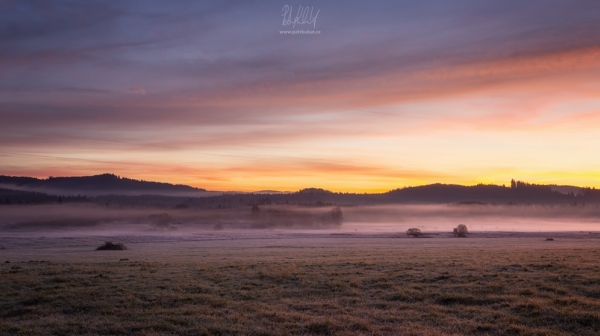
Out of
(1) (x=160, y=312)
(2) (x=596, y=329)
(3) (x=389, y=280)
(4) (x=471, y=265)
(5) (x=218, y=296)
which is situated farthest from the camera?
(4) (x=471, y=265)

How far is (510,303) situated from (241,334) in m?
10.4

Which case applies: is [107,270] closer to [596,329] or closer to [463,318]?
[463,318]

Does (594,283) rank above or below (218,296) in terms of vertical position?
above

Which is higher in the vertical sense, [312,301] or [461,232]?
[312,301]

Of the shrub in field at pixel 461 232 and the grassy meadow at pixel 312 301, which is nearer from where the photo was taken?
the grassy meadow at pixel 312 301

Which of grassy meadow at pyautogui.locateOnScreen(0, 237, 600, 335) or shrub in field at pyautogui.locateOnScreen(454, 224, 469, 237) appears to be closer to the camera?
grassy meadow at pyautogui.locateOnScreen(0, 237, 600, 335)

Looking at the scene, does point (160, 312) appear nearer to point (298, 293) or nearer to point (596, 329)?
point (298, 293)

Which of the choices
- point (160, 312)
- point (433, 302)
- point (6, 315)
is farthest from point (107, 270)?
point (433, 302)

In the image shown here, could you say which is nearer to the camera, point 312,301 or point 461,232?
point 312,301

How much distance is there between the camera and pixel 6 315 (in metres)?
16.8

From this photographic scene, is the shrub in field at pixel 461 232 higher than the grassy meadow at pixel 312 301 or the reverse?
the reverse

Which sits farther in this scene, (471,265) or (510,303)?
(471,265)

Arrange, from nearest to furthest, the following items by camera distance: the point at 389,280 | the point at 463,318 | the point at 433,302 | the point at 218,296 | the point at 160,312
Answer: the point at 463,318, the point at 160,312, the point at 433,302, the point at 218,296, the point at 389,280

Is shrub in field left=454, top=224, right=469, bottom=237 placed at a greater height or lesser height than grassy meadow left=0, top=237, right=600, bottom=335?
lesser
